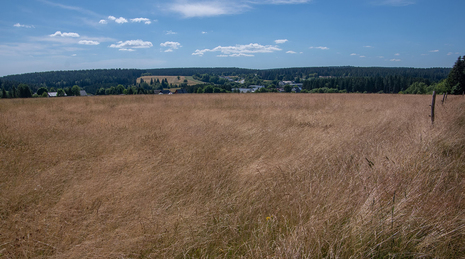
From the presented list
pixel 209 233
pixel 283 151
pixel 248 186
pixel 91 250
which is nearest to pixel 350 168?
pixel 283 151

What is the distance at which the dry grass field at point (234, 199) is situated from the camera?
7.34ft

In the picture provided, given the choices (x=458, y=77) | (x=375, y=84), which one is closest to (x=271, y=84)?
(x=375, y=84)

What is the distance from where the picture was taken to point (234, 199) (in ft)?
10.4

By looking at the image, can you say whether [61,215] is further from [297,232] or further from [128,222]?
[297,232]

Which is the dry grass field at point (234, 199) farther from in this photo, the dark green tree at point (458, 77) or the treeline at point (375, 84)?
the treeline at point (375, 84)

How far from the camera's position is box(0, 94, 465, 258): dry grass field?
2236 millimetres

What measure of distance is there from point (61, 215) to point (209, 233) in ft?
6.83

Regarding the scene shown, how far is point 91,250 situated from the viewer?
90.4 inches

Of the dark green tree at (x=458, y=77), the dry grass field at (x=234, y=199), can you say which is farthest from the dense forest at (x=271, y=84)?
the dry grass field at (x=234, y=199)

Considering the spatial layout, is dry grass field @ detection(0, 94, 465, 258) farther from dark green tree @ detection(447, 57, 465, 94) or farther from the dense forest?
dark green tree @ detection(447, 57, 465, 94)

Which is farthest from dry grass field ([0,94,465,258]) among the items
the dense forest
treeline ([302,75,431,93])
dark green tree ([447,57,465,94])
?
treeline ([302,75,431,93])

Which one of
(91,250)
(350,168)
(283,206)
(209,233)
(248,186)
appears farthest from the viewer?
(350,168)

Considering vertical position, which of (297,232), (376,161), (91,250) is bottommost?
(91,250)

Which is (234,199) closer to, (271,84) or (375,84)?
(271,84)
